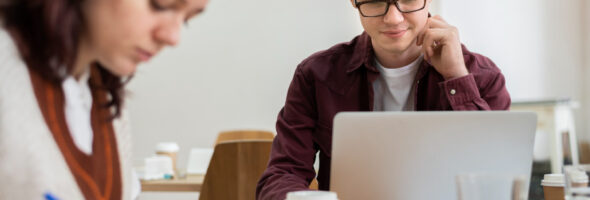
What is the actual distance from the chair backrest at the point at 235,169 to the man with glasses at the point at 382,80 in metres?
0.45

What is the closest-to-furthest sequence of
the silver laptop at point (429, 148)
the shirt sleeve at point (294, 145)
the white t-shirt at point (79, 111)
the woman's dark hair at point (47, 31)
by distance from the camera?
the woman's dark hair at point (47, 31)
the white t-shirt at point (79, 111)
the silver laptop at point (429, 148)
the shirt sleeve at point (294, 145)

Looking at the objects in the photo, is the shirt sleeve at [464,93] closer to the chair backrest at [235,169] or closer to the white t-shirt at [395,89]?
the white t-shirt at [395,89]

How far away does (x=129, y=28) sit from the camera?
2.50ft

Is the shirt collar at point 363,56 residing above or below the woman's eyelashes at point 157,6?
below

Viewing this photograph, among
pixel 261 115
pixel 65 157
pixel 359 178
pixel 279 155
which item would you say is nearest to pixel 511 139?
pixel 359 178

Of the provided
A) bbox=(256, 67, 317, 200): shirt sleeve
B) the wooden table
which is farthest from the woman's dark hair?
the wooden table

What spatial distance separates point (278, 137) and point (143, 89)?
313 cm

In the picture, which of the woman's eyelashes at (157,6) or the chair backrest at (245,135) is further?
the chair backrest at (245,135)

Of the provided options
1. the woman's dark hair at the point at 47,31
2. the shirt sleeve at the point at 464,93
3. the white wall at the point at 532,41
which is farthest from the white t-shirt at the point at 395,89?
the white wall at the point at 532,41

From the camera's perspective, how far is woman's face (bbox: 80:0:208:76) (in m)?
0.76

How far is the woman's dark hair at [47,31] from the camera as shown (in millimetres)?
735

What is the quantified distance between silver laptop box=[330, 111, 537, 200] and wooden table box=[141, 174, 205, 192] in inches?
59.9

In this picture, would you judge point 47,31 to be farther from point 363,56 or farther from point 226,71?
point 226,71

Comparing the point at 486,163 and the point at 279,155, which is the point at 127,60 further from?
the point at 279,155
